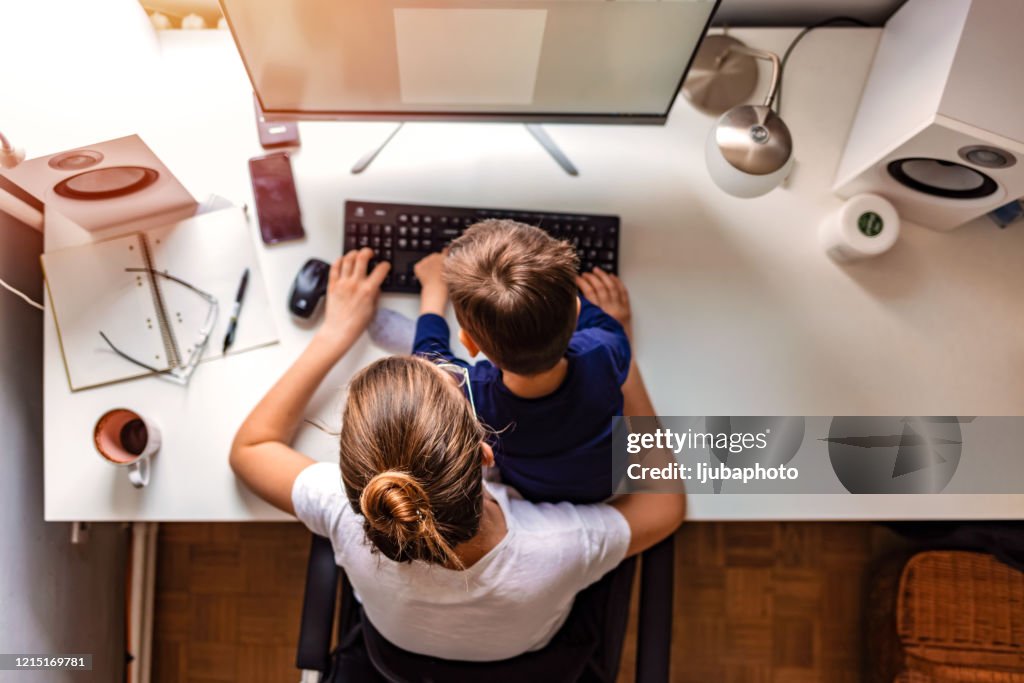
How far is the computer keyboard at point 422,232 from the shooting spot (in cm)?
96

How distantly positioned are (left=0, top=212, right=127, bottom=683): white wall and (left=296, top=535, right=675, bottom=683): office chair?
46 cm

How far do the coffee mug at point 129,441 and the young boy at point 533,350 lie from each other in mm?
370

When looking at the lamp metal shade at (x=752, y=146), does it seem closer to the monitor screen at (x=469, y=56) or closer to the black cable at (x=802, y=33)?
the monitor screen at (x=469, y=56)

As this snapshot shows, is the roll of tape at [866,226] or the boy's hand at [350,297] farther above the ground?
the roll of tape at [866,226]

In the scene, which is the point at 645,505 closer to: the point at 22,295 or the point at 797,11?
the point at 797,11

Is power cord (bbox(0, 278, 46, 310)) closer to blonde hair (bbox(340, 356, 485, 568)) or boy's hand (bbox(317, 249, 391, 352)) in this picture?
boy's hand (bbox(317, 249, 391, 352))

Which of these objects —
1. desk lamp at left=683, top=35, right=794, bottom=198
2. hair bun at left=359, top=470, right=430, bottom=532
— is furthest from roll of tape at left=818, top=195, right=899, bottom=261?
hair bun at left=359, top=470, right=430, bottom=532

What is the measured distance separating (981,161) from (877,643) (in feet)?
3.14

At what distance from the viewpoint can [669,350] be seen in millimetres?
960

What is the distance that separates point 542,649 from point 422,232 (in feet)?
2.00

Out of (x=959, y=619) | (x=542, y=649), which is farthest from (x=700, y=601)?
(x=542, y=649)

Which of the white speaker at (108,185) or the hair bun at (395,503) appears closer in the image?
the hair bun at (395,503)

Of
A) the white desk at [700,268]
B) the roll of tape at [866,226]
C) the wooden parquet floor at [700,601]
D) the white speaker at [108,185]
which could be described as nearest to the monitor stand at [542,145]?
the white desk at [700,268]

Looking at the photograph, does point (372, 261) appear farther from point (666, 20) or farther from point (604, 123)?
point (666, 20)
